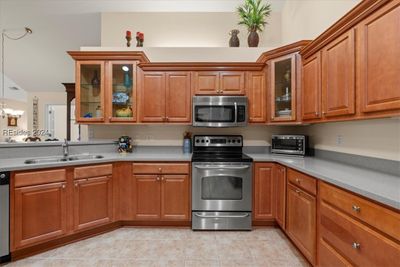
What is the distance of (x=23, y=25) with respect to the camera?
4168mm

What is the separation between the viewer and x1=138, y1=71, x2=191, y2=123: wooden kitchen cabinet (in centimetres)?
313

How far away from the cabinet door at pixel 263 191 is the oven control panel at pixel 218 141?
2.11ft

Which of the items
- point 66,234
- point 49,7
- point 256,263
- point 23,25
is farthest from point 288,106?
point 23,25

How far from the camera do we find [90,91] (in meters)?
3.19

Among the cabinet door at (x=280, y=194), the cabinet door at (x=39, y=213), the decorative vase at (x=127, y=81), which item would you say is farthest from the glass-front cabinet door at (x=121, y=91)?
the cabinet door at (x=280, y=194)

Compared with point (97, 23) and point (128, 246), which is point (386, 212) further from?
point (97, 23)

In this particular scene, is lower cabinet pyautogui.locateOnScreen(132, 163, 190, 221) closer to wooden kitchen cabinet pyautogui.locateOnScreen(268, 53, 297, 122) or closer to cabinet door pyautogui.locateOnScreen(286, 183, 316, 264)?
cabinet door pyautogui.locateOnScreen(286, 183, 316, 264)

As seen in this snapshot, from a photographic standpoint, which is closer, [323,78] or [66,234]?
[323,78]

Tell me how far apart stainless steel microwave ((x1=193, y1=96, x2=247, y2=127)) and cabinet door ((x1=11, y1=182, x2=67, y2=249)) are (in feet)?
5.97

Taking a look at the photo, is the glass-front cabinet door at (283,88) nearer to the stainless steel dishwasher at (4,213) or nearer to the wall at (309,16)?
the wall at (309,16)

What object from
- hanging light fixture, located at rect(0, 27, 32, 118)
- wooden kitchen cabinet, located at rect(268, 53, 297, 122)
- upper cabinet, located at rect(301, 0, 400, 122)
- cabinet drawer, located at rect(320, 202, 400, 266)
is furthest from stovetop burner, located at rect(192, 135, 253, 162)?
hanging light fixture, located at rect(0, 27, 32, 118)

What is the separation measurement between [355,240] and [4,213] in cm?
281

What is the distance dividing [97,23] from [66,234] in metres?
3.52

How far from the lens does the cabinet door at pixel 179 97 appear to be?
3.15m
